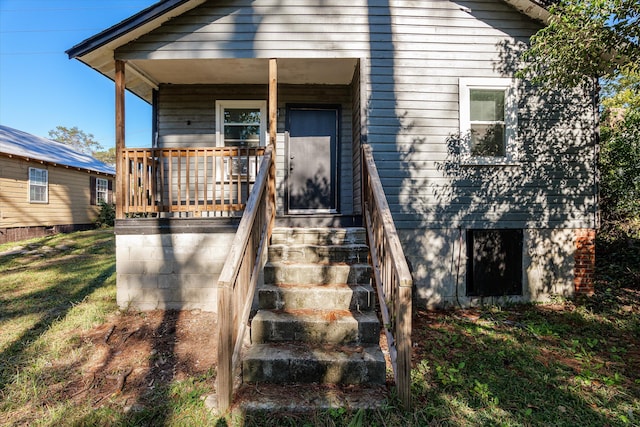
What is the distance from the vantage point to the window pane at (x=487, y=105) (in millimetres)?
5312

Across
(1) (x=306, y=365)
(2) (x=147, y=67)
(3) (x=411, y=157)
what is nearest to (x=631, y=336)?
(3) (x=411, y=157)

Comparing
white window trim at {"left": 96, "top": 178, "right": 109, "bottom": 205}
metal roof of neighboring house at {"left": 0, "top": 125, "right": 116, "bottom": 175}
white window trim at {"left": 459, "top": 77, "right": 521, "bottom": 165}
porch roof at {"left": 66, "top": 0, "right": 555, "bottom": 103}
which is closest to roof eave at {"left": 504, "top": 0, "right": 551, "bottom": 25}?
porch roof at {"left": 66, "top": 0, "right": 555, "bottom": 103}

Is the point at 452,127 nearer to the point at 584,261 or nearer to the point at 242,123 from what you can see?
the point at 584,261

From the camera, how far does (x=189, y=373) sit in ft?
10.3

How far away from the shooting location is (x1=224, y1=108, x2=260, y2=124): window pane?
Answer: 635 cm

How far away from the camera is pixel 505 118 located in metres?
5.25

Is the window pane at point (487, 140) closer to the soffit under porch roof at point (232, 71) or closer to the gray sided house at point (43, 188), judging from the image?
the soffit under porch roof at point (232, 71)

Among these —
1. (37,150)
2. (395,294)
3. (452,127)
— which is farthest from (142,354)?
(37,150)

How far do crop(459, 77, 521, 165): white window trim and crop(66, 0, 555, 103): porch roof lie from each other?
1146 millimetres

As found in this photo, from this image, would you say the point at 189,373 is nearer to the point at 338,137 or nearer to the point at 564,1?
the point at 338,137

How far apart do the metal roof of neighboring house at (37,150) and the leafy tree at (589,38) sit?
14219 millimetres

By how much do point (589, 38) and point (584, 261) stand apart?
327 cm

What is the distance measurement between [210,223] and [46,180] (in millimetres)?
11542

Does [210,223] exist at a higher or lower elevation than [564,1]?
lower
